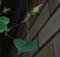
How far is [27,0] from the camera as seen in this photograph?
141 cm

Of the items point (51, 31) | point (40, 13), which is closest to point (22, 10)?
point (40, 13)

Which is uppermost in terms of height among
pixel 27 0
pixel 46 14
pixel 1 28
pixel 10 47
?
pixel 1 28

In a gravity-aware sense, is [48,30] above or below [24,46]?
below

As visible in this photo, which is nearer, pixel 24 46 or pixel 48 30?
pixel 24 46

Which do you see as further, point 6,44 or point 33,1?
point 6,44

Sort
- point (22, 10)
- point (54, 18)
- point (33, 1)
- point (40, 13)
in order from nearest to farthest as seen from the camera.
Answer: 1. point (54, 18)
2. point (40, 13)
3. point (33, 1)
4. point (22, 10)

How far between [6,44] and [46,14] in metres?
1.00

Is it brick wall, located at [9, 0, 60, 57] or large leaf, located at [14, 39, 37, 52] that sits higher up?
large leaf, located at [14, 39, 37, 52]

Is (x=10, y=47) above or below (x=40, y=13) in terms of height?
below

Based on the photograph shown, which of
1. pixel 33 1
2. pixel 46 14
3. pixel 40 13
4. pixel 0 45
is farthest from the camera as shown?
pixel 0 45

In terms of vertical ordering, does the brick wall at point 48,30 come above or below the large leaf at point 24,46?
below

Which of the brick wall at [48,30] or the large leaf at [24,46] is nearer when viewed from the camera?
the large leaf at [24,46]

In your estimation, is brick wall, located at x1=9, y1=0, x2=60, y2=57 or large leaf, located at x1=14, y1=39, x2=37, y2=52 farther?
brick wall, located at x1=9, y1=0, x2=60, y2=57

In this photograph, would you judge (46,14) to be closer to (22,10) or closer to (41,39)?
(41,39)
